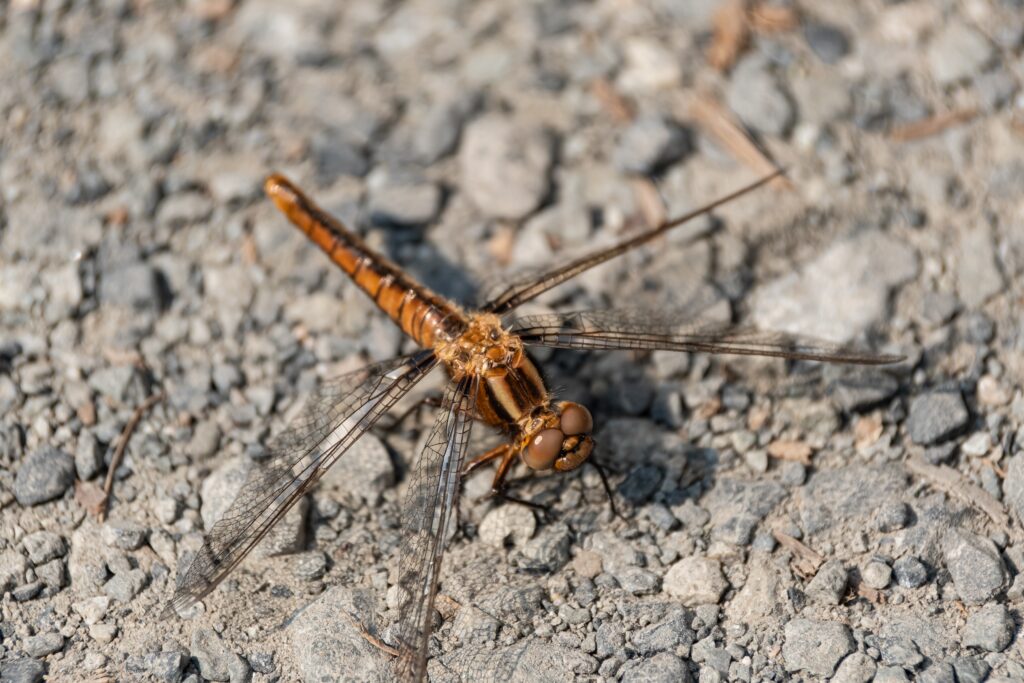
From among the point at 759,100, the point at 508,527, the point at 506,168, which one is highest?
the point at 506,168

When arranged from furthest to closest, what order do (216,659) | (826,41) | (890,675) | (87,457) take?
(826,41)
(87,457)
(216,659)
(890,675)

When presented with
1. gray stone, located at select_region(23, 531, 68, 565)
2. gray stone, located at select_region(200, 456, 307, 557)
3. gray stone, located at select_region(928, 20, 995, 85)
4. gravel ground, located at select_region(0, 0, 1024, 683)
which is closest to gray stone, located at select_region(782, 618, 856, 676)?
gravel ground, located at select_region(0, 0, 1024, 683)

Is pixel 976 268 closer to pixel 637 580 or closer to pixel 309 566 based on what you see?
pixel 637 580

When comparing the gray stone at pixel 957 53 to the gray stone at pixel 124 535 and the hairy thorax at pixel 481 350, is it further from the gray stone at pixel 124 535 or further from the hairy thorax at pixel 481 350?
the gray stone at pixel 124 535

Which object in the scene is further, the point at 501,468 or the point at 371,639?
the point at 501,468

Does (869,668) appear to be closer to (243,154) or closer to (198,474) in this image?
(198,474)

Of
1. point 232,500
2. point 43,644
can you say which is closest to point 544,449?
point 232,500

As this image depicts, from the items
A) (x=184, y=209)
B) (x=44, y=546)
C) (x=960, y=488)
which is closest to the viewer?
(x=44, y=546)

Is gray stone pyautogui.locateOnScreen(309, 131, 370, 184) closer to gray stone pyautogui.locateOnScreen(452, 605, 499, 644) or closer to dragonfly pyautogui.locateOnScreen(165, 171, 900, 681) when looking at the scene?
dragonfly pyautogui.locateOnScreen(165, 171, 900, 681)
